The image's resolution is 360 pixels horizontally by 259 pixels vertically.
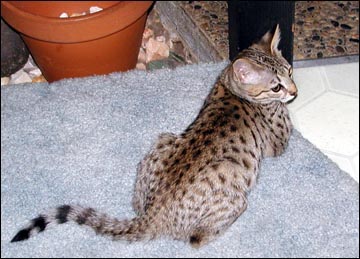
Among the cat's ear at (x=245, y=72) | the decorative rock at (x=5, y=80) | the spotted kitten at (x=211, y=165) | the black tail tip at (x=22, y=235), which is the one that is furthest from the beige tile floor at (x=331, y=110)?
the decorative rock at (x=5, y=80)

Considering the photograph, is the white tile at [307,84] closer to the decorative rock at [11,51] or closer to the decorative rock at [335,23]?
the decorative rock at [335,23]

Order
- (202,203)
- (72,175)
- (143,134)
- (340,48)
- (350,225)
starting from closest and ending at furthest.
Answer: (202,203)
(350,225)
(72,175)
(143,134)
(340,48)

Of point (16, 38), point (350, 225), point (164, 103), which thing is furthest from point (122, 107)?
point (350, 225)

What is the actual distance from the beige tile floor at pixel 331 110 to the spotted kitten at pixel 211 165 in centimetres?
41

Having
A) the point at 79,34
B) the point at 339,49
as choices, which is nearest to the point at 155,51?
the point at 79,34

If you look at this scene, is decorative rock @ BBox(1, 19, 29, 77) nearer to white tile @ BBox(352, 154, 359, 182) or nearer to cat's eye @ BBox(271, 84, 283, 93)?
cat's eye @ BBox(271, 84, 283, 93)

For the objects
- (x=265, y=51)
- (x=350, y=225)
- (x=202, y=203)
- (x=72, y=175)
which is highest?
(x=265, y=51)

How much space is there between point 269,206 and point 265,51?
2.32 ft

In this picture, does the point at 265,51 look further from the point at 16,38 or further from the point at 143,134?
the point at 16,38

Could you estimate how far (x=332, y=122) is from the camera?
9.90ft

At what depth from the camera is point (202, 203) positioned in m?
2.27

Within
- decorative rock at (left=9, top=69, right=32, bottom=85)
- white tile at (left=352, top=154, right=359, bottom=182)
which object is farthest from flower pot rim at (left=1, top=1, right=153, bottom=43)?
white tile at (left=352, top=154, right=359, bottom=182)

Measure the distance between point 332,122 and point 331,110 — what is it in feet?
0.27

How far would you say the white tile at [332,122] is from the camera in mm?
2928
